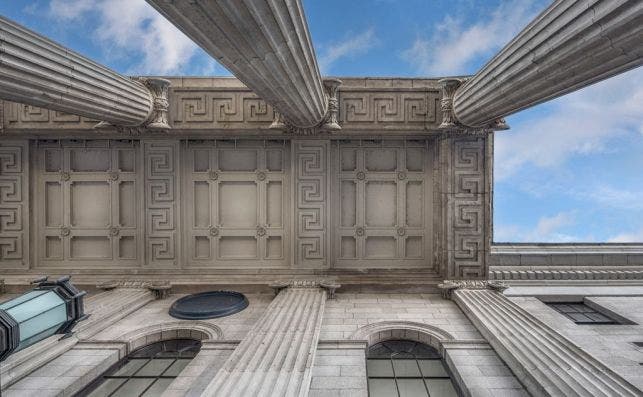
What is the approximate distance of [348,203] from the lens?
10703mm

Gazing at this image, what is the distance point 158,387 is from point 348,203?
7.14 meters

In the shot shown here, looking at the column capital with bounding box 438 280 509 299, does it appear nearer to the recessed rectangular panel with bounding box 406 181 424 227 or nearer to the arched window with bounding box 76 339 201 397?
the recessed rectangular panel with bounding box 406 181 424 227

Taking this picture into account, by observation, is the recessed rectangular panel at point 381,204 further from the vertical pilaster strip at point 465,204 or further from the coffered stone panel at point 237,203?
the coffered stone panel at point 237,203

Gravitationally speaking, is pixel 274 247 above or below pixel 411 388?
above

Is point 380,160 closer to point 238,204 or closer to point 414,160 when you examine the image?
point 414,160

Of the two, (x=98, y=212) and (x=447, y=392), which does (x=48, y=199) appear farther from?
(x=447, y=392)

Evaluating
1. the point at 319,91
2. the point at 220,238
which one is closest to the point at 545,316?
the point at 319,91

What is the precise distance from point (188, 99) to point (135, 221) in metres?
4.47

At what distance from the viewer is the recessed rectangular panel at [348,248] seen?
10.8 m

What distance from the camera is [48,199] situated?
10430 millimetres

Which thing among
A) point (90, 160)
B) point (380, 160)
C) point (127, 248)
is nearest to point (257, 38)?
point (380, 160)

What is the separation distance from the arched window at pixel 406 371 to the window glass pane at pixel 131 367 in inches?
198

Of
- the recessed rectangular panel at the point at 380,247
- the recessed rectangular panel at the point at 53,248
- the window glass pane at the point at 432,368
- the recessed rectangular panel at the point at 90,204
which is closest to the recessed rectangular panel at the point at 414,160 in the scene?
the recessed rectangular panel at the point at 380,247

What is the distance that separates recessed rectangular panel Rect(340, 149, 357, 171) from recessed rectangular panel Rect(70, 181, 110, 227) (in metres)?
7.99
